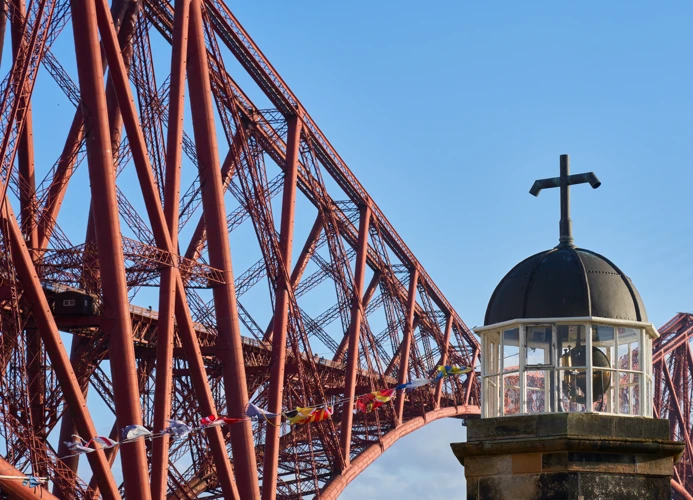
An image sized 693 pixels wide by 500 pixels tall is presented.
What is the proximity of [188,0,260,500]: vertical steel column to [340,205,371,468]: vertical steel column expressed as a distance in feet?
56.2

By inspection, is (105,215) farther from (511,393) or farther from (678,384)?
(678,384)

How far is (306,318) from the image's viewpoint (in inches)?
2660

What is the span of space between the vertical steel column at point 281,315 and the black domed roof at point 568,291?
29232 mm

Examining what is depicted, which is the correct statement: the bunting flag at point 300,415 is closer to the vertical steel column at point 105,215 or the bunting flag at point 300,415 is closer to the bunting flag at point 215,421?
the bunting flag at point 215,421

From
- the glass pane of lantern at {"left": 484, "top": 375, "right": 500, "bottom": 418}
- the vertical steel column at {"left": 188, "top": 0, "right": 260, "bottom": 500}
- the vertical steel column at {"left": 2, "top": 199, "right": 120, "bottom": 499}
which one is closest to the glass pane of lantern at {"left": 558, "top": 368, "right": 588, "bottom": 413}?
the glass pane of lantern at {"left": 484, "top": 375, "right": 500, "bottom": 418}

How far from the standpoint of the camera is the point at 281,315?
49.4 meters

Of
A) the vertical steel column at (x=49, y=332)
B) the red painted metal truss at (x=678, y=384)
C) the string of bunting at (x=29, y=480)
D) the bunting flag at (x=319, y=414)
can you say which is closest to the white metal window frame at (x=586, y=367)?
the string of bunting at (x=29, y=480)

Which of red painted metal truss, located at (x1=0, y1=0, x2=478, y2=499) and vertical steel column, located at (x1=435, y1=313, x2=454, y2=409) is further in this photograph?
vertical steel column, located at (x1=435, y1=313, x2=454, y2=409)


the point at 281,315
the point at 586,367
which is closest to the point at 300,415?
the point at 281,315

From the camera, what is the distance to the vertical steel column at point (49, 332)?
30.2 meters

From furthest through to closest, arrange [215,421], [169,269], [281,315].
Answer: [281,315] < [169,269] < [215,421]

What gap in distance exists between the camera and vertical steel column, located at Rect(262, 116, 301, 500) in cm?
4764

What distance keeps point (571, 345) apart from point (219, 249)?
77.3 ft

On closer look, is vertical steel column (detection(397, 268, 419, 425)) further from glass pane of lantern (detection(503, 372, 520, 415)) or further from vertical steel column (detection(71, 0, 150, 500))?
glass pane of lantern (detection(503, 372, 520, 415))
